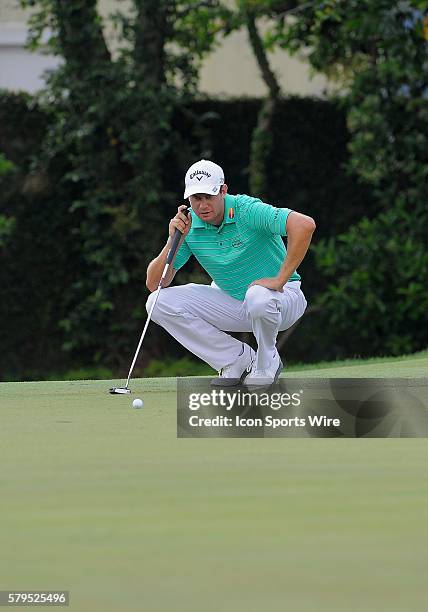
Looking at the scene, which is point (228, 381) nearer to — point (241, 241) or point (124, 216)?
point (241, 241)

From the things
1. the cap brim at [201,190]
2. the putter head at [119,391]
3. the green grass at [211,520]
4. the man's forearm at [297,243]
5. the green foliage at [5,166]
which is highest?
the green foliage at [5,166]

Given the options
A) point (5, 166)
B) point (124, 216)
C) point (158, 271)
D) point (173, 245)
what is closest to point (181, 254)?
point (158, 271)

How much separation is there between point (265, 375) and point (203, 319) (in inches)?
24.9

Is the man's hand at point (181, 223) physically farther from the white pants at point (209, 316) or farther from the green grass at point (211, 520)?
the green grass at point (211, 520)

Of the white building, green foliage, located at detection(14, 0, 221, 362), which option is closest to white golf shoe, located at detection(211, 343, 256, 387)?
green foliage, located at detection(14, 0, 221, 362)

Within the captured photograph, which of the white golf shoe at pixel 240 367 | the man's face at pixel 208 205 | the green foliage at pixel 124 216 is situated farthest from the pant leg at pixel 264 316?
the green foliage at pixel 124 216

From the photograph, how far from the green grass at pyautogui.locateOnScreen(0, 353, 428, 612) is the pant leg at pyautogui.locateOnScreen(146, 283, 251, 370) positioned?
1880 mm

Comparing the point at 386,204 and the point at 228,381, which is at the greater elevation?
the point at 386,204

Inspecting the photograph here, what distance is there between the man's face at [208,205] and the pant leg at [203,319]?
580 millimetres

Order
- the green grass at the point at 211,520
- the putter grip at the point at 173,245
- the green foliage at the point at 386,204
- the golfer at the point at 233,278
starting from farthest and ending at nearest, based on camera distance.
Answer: the green foliage at the point at 386,204, the putter grip at the point at 173,245, the golfer at the point at 233,278, the green grass at the point at 211,520

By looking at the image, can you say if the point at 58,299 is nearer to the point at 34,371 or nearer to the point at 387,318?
the point at 34,371

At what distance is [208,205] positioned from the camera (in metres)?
7.31

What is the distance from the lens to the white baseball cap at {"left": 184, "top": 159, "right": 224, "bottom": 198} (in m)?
7.18

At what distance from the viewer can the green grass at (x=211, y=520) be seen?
10.2 feet
